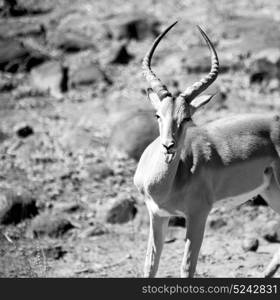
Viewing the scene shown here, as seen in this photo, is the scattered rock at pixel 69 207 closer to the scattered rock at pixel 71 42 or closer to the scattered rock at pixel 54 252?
the scattered rock at pixel 54 252

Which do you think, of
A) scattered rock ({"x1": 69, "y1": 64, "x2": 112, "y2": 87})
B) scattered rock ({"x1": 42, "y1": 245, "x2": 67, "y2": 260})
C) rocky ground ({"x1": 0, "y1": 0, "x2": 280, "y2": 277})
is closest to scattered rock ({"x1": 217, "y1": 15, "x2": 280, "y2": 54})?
rocky ground ({"x1": 0, "y1": 0, "x2": 280, "y2": 277})

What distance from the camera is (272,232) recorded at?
10836 mm

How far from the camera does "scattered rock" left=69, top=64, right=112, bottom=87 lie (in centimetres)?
1681

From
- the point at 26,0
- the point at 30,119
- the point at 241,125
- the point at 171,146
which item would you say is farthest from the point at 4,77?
the point at 171,146

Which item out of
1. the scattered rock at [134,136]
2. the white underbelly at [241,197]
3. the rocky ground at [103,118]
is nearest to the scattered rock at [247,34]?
the rocky ground at [103,118]

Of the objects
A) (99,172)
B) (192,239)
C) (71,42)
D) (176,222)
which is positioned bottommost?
(71,42)

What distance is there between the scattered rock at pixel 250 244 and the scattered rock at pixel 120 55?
28.6 ft

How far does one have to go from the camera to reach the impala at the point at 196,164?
24.9 ft

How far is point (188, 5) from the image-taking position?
2236 centimetres

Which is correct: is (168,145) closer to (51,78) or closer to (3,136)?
(3,136)

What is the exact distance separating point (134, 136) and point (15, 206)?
2.84 metres

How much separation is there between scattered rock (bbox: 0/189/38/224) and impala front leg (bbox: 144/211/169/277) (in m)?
3.46

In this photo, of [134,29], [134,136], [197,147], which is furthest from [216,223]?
[134,29]
